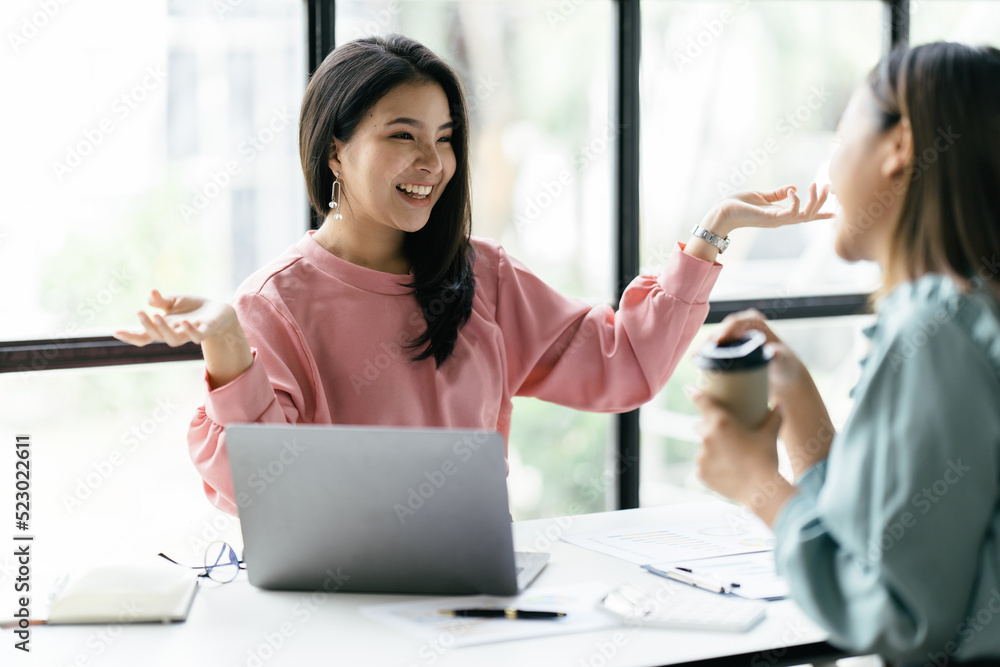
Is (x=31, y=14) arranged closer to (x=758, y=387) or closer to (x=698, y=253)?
(x=698, y=253)

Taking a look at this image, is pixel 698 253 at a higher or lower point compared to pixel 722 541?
higher

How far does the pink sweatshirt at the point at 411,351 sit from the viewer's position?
1.75 metres

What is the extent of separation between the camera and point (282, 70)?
8.46 ft

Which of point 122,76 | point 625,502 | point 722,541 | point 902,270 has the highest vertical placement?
point 122,76

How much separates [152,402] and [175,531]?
14.6 inches

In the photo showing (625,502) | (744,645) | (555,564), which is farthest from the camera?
(625,502)

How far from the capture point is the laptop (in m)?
1.26

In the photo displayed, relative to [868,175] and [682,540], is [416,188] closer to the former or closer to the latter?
[682,540]

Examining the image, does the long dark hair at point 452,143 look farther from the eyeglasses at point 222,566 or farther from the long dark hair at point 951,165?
the long dark hair at point 951,165

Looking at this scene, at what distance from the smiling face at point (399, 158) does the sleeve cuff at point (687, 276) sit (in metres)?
0.51

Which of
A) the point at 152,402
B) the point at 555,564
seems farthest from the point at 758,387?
the point at 152,402

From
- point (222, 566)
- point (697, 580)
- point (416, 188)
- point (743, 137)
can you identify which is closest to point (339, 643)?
point (222, 566)

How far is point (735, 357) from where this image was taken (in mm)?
1121

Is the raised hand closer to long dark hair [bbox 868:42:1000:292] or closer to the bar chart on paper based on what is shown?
the bar chart on paper
